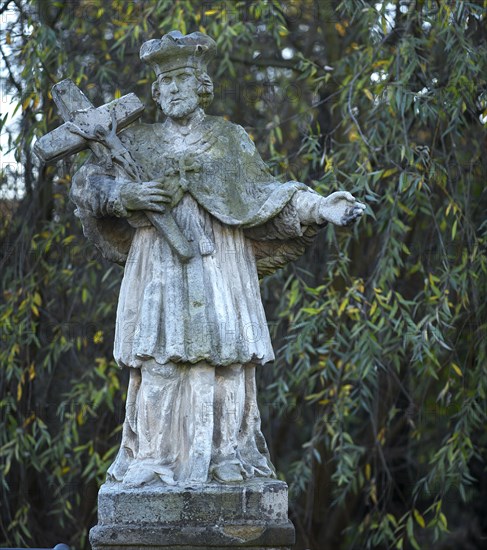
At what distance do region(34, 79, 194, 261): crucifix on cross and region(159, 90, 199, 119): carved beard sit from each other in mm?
142

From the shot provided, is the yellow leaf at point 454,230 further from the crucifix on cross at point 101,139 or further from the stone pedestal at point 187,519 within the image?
the stone pedestal at point 187,519

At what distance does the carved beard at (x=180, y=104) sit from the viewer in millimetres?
7293

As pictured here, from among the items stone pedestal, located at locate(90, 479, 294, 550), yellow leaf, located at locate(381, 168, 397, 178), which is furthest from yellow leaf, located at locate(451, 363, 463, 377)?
stone pedestal, located at locate(90, 479, 294, 550)

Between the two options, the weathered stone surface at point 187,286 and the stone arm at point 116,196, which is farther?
the stone arm at point 116,196

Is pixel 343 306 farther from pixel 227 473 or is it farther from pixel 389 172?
pixel 227 473

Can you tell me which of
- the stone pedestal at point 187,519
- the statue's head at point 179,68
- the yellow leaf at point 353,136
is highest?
the yellow leaf at point 353,136

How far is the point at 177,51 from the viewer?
7246mm

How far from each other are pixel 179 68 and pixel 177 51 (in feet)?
0.29

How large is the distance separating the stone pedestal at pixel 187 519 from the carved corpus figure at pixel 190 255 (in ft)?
0.29

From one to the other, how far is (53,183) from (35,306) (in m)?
0.92

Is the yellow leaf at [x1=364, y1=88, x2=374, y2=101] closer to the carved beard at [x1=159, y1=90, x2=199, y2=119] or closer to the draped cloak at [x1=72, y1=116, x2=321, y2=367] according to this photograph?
the draped cloak at [x1=72, y1=116, x2=321, y2=367]

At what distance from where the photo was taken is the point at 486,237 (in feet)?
32.8

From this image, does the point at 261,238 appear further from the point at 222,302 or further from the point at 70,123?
the point at 70,123

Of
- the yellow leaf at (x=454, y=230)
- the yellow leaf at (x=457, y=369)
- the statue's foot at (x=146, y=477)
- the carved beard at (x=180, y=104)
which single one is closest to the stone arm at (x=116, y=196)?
the carved beard at (x=180, y=104)
